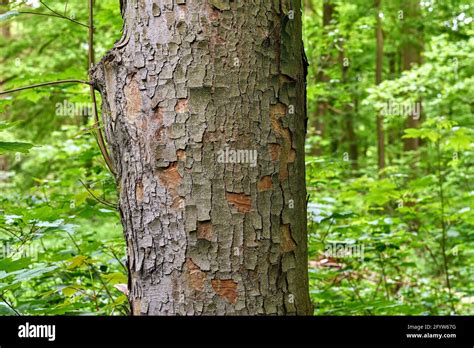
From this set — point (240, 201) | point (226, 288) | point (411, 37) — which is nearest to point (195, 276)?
point (226, 288)

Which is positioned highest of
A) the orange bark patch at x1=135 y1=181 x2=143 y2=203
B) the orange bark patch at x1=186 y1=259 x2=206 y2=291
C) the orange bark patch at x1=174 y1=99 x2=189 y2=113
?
the orange bark patch at x1=174 y1=99 x2=189 y2=113

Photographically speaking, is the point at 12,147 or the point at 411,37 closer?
the point at 12,147

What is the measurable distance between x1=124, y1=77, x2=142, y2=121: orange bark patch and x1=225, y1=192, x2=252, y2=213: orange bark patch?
36cm

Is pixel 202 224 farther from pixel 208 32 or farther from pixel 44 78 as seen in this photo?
pixel 44 78

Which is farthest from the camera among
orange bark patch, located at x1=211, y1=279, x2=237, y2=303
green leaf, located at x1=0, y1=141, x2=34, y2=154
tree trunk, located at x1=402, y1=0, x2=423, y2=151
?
tree trunk, located at x1=402, y1=0, x2=423, y2=151

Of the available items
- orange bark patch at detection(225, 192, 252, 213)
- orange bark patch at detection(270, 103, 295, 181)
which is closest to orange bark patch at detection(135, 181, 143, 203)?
orange bark patch at detection(225, 192, 252, 213)

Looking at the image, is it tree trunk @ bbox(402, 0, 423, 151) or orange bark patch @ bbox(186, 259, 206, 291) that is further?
tree trunk @ bbox(402, 0, 423, 151)

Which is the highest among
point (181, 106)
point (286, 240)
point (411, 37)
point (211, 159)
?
point (411, 37)

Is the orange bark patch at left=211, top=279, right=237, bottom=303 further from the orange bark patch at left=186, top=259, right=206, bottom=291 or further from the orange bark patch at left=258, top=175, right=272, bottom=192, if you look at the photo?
the orange bark patch at left=258, top=175, right=272, bottom=192

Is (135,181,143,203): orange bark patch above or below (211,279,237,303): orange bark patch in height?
above

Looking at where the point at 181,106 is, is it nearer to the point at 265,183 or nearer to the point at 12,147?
the point at 265,183

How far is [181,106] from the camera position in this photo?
5.05ft

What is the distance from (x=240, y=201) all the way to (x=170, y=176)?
0.20 m

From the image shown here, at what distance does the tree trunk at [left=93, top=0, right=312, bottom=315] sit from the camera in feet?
4.96
